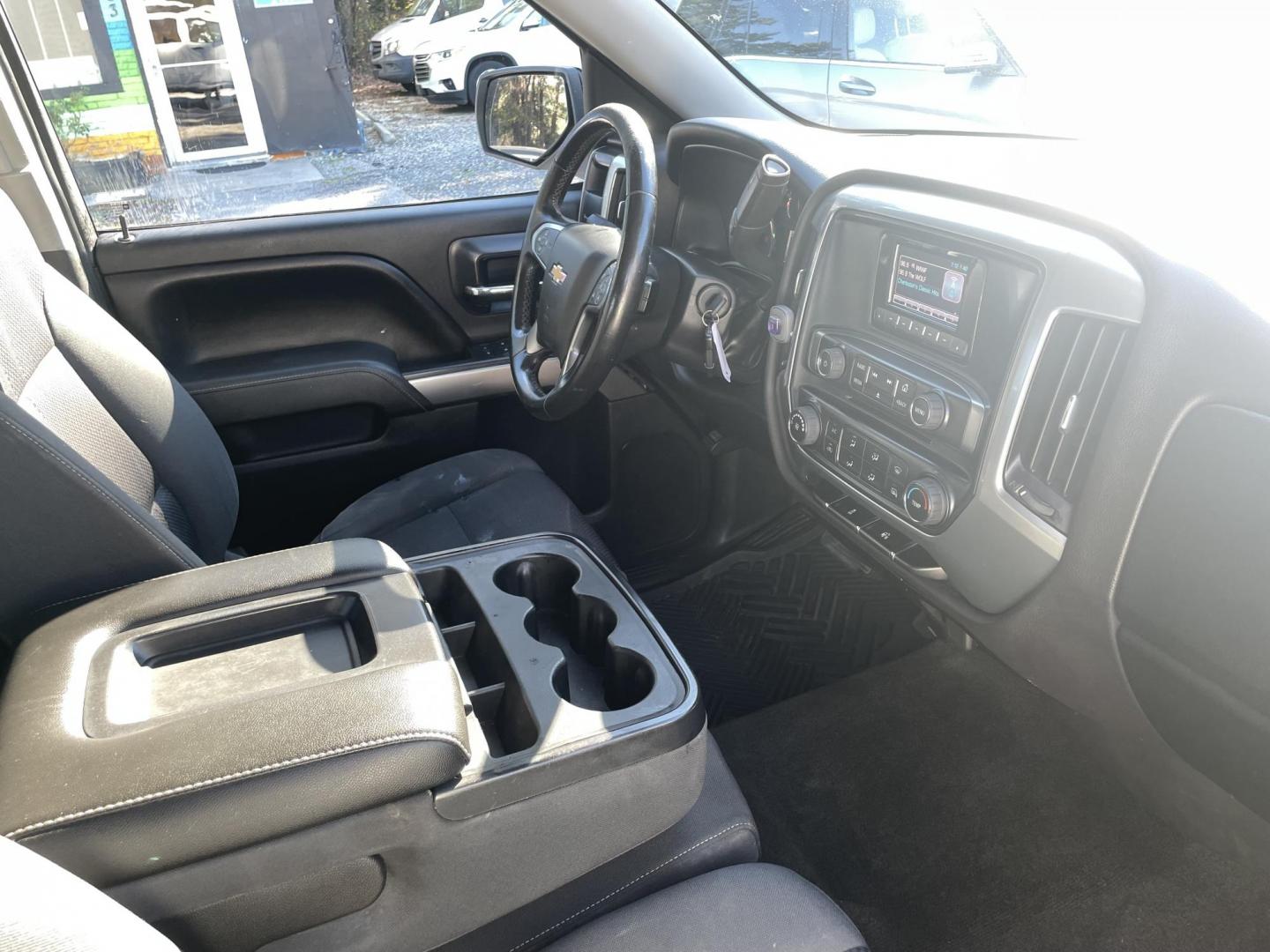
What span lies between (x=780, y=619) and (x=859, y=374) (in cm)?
88

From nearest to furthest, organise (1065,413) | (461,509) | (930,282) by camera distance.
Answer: (1065,413), (930,282), (461,509)

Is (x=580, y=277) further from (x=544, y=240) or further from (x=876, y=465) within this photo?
(x=876, y=465)

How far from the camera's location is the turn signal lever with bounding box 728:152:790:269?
1.50 m

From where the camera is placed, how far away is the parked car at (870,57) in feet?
5.18

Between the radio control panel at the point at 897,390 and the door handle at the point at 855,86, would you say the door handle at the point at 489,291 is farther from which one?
the radio control panel at the point at 897,390

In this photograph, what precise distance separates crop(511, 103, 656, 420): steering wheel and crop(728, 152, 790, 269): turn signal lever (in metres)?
0.17

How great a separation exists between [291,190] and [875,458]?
149 centimetres

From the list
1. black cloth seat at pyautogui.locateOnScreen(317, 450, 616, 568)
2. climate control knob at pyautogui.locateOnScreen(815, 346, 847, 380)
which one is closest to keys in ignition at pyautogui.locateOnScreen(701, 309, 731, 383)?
climate control knob at pyautogui.locateOnScreen(815, 346, 847, 380)

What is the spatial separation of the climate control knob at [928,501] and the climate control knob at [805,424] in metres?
0.23

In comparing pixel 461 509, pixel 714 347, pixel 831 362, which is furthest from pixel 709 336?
pixel 461 509

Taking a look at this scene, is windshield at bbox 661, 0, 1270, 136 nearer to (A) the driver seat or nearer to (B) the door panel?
(B) the door panel

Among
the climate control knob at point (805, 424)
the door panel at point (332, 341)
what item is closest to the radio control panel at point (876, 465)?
the climate control knob at point (805, 424)

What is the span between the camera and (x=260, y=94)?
2.10 meters

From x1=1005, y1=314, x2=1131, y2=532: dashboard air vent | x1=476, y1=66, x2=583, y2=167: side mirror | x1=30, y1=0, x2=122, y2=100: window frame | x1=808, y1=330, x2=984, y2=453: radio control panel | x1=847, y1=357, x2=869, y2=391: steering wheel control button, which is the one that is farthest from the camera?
x1=476, y1=66, x2=583, y2=167: side mirror
